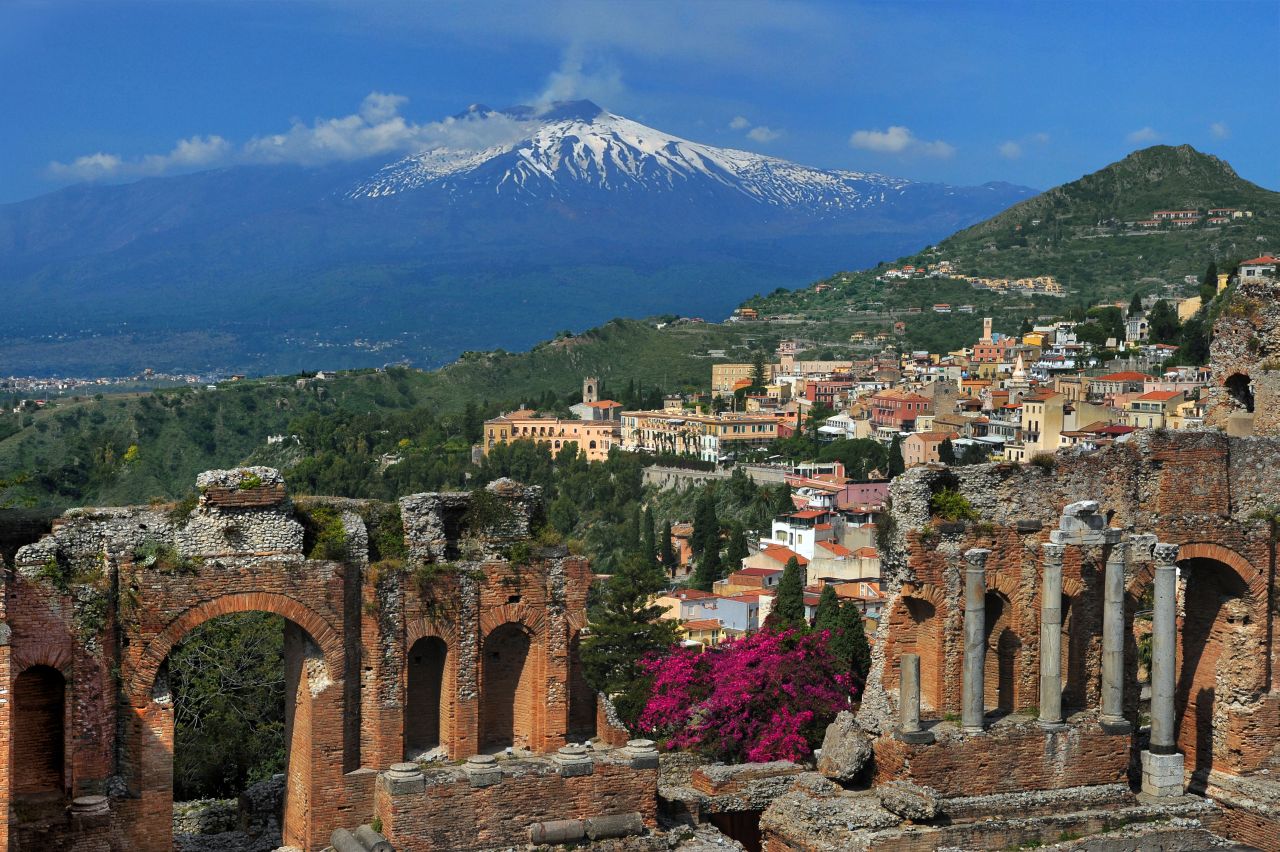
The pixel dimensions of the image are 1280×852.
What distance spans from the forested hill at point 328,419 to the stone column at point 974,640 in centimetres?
6098

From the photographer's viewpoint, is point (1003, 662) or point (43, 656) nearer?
point (43, 656)

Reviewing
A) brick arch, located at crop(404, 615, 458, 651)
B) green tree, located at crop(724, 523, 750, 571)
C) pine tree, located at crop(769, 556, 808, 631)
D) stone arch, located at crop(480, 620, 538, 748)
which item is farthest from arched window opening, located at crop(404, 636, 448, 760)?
green tree, located at crop(724, 523, 750, 571)

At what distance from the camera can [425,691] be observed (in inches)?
907

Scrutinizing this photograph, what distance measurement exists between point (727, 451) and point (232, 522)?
363ft

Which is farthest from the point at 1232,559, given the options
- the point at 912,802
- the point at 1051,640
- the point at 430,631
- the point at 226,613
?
the point at 226,613

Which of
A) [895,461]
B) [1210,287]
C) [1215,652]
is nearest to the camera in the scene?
[1215,652]

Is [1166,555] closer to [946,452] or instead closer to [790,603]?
[790,603]

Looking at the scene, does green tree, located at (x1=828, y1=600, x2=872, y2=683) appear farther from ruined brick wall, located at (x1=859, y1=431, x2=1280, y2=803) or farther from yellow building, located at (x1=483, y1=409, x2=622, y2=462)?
yellow building, located at (x1=483, y1=409, x2=622, y2=462)

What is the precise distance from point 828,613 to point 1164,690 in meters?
29.5

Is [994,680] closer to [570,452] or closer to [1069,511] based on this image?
[1069,511]

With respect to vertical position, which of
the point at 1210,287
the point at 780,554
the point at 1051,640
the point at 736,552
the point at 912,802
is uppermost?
the point at 1210,287

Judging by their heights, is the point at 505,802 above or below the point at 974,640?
below

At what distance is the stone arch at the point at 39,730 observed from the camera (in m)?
20.3

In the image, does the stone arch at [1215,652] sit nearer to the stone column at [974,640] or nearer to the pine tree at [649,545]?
the stone column at [974,640]
